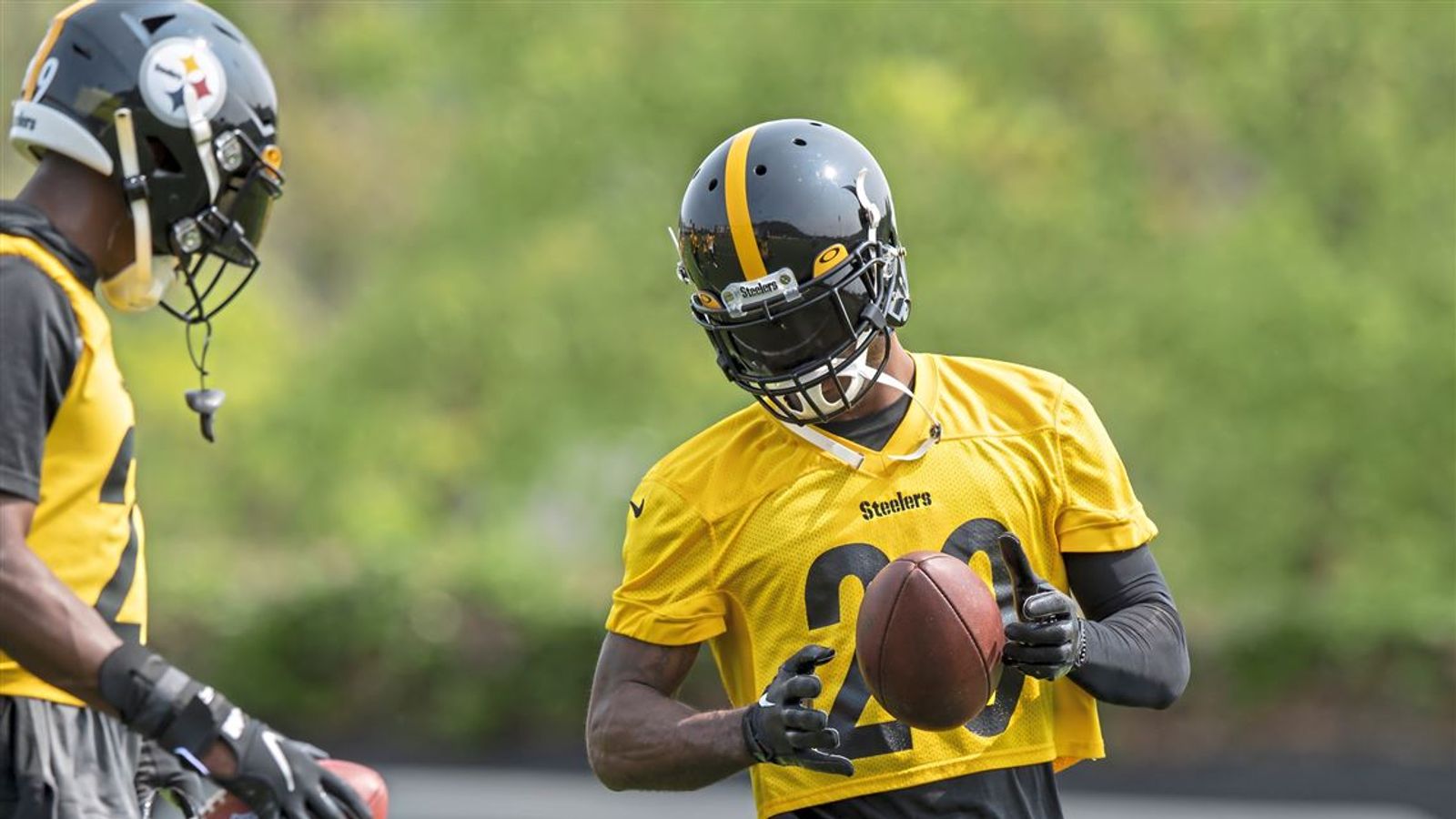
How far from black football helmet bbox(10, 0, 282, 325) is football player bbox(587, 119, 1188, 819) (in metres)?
1.15

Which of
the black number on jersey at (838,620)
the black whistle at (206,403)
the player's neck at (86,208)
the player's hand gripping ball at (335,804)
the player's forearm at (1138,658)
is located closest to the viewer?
the player's forearm at (1138,658)

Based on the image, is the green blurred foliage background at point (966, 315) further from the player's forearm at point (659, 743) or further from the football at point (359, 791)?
the player's forearm at point (659, 743)

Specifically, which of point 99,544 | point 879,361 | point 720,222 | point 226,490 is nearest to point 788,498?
point 879,361

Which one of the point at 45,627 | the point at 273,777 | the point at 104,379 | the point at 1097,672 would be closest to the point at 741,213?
the point at 1097,672

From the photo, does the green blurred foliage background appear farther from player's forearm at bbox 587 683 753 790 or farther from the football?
player's forearm at bbox 587 683 753 790

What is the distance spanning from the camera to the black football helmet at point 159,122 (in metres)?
4.02

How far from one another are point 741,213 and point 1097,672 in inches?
44.9

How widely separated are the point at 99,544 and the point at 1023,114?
1079 centimetres

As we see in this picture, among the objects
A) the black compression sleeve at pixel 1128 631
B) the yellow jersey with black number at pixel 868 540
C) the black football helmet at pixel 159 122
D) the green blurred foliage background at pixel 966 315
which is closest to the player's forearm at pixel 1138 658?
the black compression sleeve at pixel 1128 631

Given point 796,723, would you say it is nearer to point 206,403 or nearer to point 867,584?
point 867,584

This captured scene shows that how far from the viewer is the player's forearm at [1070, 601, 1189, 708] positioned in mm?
3428

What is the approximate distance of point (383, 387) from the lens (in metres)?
15.8

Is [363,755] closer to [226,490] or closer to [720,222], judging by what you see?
[226,490]

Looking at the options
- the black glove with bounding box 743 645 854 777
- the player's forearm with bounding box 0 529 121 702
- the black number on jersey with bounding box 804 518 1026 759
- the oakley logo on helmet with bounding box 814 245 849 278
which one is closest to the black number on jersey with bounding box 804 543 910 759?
the black number on jersey with bounding box 804 518 1026 759
